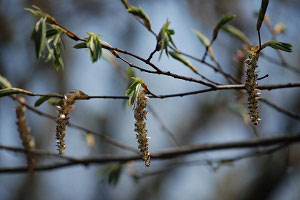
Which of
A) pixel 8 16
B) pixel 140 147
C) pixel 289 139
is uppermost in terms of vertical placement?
pixel 8 16

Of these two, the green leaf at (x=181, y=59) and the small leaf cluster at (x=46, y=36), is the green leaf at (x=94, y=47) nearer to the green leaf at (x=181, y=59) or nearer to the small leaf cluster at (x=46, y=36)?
the small leaf cluster at (x=46, y=36)

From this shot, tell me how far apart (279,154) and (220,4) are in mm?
1479

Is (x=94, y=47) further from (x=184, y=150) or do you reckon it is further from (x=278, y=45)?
(x=184, y=150)

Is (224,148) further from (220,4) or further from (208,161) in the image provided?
(220,4)

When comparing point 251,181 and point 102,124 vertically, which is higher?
point 102,124

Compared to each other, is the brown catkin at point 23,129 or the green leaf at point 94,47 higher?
the green leaf at point 94,47

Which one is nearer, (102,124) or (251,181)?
(251,181)

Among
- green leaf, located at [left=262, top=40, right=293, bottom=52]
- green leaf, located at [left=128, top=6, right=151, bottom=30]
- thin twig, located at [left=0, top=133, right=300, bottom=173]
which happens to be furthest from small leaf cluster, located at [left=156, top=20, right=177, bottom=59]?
thin twig, located at [left=0, top=133, right=300, bottom=173]

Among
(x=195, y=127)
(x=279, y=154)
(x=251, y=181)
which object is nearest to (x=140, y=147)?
(x=279, y=154)

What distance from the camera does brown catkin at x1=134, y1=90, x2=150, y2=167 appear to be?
759 millimetres

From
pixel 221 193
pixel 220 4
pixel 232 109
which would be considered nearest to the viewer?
pixel 232 109

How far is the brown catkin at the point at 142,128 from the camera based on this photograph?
76cm

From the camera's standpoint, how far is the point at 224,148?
1.42m

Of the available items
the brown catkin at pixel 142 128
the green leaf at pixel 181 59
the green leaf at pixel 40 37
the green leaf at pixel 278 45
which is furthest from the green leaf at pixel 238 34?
the green leaf at pixel 40 37
